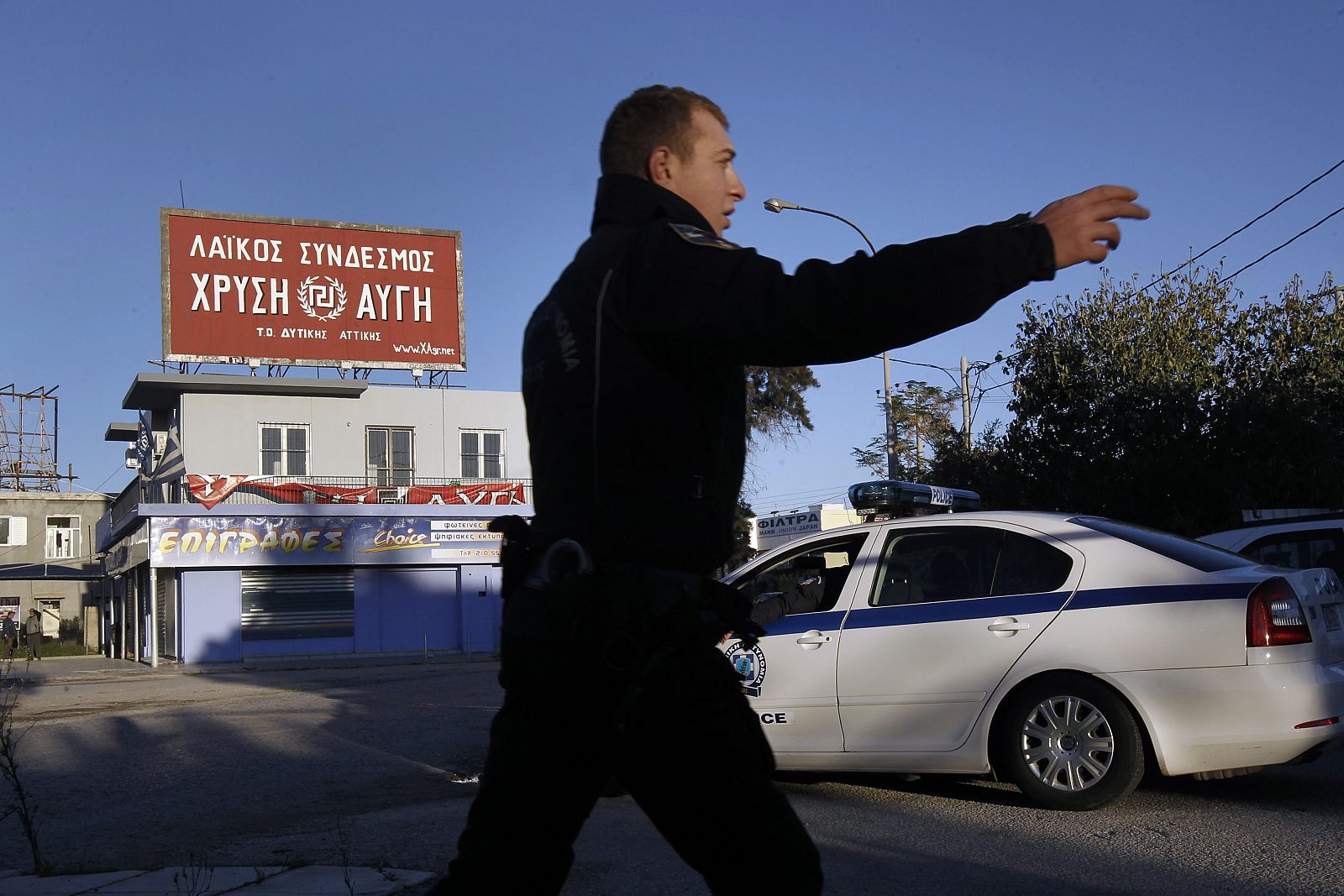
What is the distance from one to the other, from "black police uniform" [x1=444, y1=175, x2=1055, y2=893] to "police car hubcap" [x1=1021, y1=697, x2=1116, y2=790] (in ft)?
15.4

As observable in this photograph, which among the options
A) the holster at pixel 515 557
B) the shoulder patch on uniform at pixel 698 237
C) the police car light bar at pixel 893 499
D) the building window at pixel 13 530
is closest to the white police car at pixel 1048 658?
the police car light bar at pixel 893 499

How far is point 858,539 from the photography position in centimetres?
758

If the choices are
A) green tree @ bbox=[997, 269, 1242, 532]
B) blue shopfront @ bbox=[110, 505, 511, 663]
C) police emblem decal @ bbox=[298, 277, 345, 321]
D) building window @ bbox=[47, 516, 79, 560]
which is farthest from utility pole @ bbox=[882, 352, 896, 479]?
building window @ bbox=[47, 516, 79, 560]

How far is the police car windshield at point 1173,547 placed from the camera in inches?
259

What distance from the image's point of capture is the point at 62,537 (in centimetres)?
5872

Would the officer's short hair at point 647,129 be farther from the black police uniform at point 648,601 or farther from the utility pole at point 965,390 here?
the utility pole at point 965,390

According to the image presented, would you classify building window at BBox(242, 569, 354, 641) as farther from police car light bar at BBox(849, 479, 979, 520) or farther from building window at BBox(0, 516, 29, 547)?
building window at BBox(0, 516, 29, 547)

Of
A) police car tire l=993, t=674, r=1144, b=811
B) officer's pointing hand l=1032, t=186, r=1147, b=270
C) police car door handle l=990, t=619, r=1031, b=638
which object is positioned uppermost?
officer's pointing hand l=1032, t=186, r=1147, b=270

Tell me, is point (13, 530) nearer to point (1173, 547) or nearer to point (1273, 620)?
point (1173, 547)

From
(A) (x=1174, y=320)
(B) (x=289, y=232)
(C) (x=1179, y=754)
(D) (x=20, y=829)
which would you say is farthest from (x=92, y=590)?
(C) (x=1179, y=754)

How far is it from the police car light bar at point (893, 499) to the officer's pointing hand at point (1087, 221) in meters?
6.38

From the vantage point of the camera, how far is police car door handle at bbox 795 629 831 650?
23.7 ft

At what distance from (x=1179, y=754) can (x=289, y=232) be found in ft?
114

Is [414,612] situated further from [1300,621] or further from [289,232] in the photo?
[1300,621]
